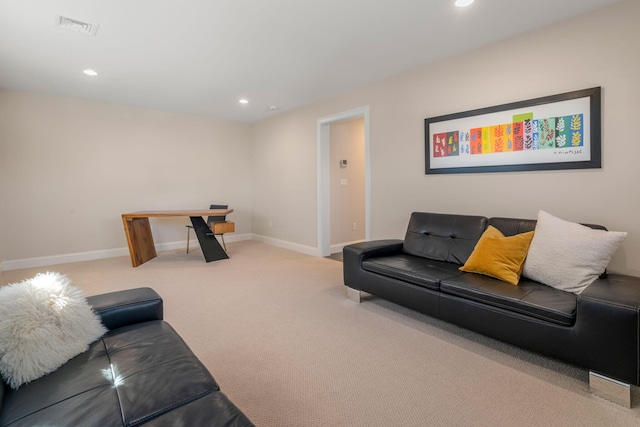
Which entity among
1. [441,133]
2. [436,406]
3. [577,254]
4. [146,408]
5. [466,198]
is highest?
[441,133]

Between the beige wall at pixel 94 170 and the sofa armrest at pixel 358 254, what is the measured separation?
3782 millimetres

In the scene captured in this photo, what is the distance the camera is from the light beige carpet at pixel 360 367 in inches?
58.7

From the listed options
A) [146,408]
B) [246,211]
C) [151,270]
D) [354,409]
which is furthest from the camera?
[246,211]

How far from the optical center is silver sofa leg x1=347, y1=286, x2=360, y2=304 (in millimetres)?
2945

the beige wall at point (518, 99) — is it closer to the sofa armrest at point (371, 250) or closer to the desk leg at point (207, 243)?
the sofa armrest at point (371, 250)

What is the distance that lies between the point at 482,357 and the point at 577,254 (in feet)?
2.92

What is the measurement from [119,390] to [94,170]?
15.7 feet

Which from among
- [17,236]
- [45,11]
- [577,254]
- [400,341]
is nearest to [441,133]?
[577,254]

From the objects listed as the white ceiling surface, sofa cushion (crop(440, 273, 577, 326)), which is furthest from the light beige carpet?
the white ceiling surface

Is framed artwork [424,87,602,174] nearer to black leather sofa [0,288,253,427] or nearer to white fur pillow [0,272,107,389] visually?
black leather sofa [0,288,253,427]

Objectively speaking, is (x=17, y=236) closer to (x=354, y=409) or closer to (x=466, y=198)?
(x=354, y=409)

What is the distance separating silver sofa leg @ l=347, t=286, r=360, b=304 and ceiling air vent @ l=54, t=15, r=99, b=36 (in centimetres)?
313

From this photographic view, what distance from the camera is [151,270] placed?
4105 mm

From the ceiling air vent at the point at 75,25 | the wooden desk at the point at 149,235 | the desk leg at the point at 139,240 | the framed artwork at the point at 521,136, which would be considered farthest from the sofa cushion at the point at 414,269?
the desk leg at the point at 139,240
